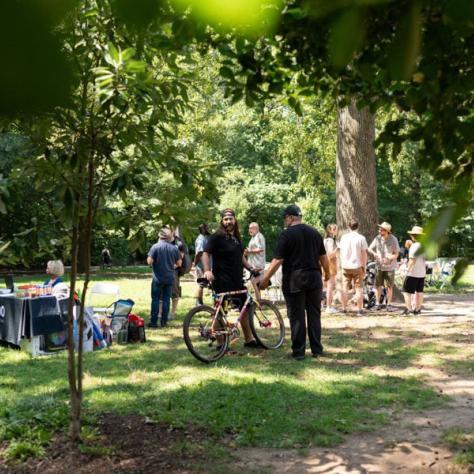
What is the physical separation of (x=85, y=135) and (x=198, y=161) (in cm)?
84

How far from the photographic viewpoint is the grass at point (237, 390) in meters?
5.14

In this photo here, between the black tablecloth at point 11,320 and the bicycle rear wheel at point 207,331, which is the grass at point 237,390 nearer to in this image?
the bicycle rear wheel at point 207,331

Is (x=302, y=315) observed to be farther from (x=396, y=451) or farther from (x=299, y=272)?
(x=396, y=451)

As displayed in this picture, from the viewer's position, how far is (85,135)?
4348mm

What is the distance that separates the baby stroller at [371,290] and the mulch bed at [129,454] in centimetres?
910

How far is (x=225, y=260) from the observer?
855 cm

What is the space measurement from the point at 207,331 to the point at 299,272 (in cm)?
132

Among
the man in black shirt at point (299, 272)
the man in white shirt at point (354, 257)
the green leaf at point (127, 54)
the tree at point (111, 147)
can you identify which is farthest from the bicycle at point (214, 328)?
the green leaf at point (127, 54)

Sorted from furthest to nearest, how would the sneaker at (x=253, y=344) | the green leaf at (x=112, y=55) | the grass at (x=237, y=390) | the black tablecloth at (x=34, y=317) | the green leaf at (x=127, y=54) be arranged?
the sneaker at (x=253, y=344), the black tablecloth at (x=34, y=317), the grass at (x=237, y=390), the green leaf at (x=112, y=55), the green leaf at (x=127, y=54)

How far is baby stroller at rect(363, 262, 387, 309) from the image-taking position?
45.2ft

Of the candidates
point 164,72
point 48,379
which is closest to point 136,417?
point 48,379

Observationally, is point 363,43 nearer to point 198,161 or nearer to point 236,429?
point 198,161

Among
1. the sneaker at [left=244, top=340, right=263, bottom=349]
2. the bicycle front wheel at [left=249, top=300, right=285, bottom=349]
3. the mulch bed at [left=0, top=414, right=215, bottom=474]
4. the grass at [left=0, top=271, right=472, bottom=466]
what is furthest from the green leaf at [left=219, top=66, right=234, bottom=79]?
the sneaker at [left=244, top=340, right=263, bottom=349]

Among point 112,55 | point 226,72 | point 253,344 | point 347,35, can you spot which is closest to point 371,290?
point 253,344
